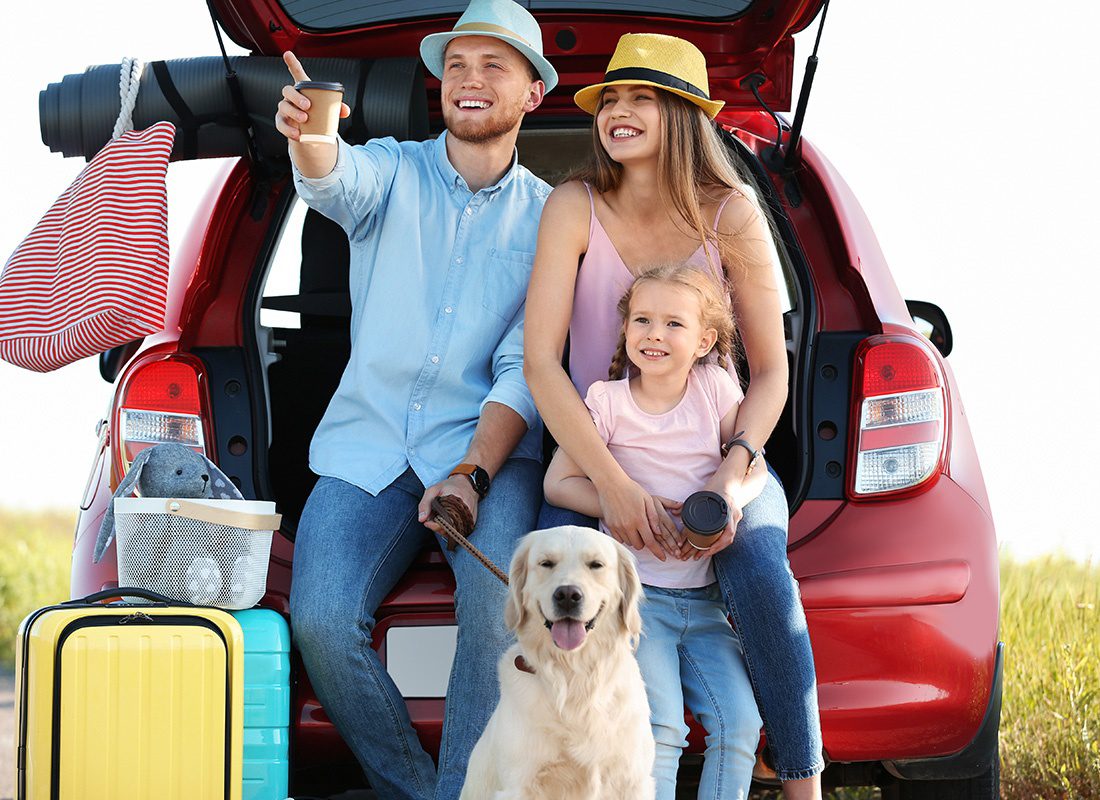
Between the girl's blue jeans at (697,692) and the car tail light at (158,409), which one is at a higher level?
the car tail light at (158,409)

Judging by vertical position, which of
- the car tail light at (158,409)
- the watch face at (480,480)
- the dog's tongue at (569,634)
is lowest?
the dog's tongue at (569,634)

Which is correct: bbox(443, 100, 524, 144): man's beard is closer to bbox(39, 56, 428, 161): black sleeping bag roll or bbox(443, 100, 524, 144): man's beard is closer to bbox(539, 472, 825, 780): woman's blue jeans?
bbox(39, 56, 428, 161): black sleeping bag roll

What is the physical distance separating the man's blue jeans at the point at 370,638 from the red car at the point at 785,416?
0.07 metres

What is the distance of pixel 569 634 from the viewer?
243 cm

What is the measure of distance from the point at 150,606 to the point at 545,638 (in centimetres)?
80

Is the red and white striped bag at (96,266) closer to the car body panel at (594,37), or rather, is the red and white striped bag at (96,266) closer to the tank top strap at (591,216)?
the car body panel at (594,37)

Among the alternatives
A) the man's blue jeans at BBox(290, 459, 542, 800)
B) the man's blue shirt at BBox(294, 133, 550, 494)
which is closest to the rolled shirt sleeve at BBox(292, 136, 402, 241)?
the man's blue shirt at BBox(294, 133, 550, 494)

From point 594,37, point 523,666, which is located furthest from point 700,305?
point 594,37

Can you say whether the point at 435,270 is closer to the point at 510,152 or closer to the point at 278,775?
the point at 510,152

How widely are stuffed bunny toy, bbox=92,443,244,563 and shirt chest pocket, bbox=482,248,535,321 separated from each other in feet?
2.53

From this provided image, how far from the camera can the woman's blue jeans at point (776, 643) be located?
263 cm

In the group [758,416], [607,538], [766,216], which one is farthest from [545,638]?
[766,216]

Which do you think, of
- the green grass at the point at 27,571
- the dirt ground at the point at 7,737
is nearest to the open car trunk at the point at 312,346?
the dirt ground at the point at 7,737

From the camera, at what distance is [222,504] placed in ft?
8.79
